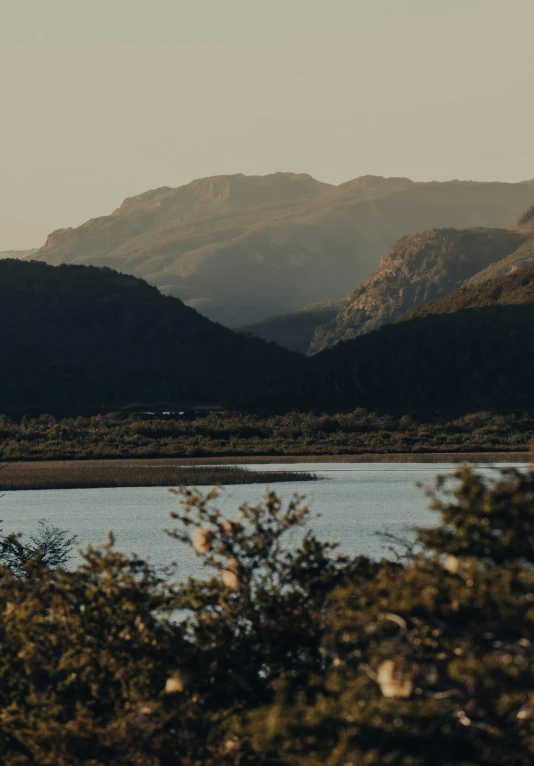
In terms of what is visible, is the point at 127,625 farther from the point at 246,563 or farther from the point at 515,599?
the point at 515,599

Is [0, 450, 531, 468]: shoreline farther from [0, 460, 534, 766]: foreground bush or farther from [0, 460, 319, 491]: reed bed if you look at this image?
[0, 460, 534, 766]: foreground bush

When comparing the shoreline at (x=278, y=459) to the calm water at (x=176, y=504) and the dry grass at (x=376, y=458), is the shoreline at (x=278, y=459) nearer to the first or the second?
the dry grass at (x=376, y=458)

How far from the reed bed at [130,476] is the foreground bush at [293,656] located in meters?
69.8

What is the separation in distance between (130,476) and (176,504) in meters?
19.9

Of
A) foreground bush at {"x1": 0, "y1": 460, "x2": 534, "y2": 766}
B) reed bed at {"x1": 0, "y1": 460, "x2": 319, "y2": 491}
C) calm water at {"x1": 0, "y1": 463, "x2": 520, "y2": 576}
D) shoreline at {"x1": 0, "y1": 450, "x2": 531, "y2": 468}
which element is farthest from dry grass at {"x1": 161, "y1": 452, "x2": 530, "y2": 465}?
foreground bush at {"x1": 0, "y1": 460, "x2": 534, "y2": 766}

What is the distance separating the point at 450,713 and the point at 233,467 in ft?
323

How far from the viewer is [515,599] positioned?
12914 mm

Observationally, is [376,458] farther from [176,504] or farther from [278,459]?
[176,504]

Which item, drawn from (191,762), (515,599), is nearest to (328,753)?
(515,599)

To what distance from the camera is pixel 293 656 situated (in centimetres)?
1748

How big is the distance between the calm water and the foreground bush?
28.3 metres

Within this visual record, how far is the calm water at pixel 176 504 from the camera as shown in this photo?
61000mm

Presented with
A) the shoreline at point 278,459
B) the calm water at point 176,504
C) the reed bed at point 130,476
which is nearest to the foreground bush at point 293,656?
the calm water at point 176,504

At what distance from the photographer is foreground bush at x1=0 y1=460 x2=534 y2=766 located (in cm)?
1303
